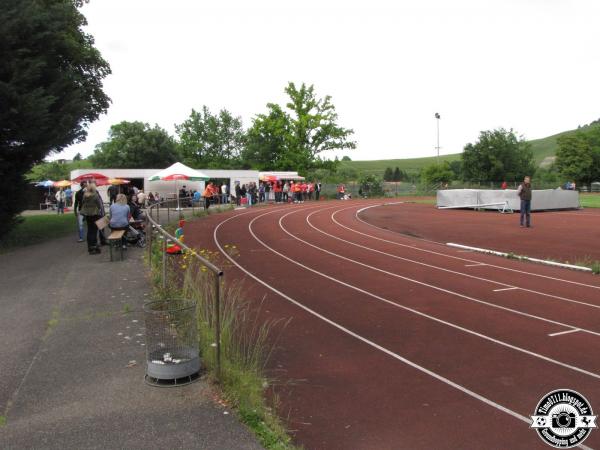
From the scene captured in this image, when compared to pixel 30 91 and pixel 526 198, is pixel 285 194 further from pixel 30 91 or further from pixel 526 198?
pixel 30 91

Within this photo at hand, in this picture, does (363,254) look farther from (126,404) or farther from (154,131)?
(154,131)

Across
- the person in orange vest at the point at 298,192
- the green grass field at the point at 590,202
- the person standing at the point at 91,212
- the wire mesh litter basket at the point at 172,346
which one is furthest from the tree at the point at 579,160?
the wire mesh litter basket at the point at 172,346

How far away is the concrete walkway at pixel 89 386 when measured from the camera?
4160 mm

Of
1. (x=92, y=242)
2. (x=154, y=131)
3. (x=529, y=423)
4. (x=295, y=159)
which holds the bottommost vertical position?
(x=529, y=423)

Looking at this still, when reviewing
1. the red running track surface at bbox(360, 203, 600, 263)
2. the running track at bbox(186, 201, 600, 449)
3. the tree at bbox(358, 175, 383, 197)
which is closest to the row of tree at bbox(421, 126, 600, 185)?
the tree at bbox(358, 175, 383, 197)

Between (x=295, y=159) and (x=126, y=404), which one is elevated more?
(x=295, y=159)

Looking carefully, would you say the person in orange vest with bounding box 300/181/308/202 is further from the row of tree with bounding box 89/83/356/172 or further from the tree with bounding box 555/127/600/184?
the tree with bounding box 555/127/600/184

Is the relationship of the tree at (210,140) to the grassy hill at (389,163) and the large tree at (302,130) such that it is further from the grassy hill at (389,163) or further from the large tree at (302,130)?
the grassy hill at (389,163)

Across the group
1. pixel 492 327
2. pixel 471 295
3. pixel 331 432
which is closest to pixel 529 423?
pixel 331 432

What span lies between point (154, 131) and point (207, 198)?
1971 inches

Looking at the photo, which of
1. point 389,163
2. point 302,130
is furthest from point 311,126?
point 389,163

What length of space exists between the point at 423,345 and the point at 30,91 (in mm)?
13906

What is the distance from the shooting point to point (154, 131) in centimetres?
7738

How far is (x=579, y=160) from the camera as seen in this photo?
71.0m
